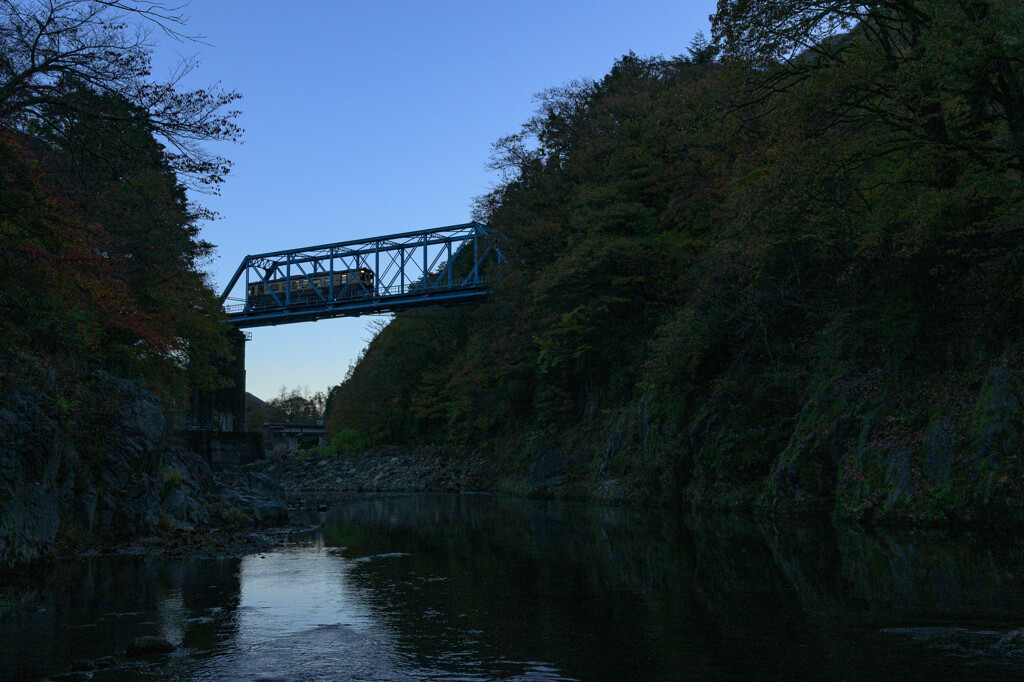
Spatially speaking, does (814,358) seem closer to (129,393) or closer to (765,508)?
(765,508)

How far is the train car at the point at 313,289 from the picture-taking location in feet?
226

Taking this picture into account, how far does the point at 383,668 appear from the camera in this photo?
237 inches

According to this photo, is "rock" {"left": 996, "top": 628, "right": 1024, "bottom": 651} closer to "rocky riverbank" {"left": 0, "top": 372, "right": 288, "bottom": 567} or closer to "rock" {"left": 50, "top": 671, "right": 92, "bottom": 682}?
"rock" {"left": 50, "top": 671, "right": 92, "bottom": 682}

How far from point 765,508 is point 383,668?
15.3m

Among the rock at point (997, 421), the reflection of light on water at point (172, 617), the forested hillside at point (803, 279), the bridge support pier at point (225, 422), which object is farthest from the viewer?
the bridge support pier at point (225, 422)

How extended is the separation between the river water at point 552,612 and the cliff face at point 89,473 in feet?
3.67

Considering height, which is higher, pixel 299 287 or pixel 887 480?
pixel 299 287

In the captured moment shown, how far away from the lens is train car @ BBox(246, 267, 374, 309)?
68.9 metres

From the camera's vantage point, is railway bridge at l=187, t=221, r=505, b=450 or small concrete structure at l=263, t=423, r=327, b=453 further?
small concrete structure at l=263, t=423, r=327, b=453

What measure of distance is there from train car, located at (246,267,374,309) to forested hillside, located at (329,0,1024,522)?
106ft

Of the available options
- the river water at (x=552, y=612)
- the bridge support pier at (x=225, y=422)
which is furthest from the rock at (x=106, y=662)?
the bridge support pier at (x=225, y=422)

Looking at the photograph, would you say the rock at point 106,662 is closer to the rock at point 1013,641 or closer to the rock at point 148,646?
the rock at point 148,646

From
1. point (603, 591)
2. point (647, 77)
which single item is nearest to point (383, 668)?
point (603, 591)

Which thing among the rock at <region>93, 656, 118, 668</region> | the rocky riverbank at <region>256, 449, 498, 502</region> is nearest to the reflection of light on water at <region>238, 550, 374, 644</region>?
the rock at <region>93, 656, 118, 668</region>
